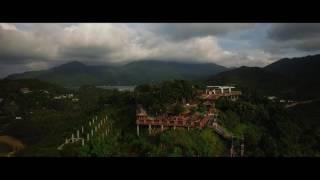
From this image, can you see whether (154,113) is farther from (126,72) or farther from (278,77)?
(278,77)

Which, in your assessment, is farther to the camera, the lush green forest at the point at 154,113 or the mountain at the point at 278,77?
the mountain at the point at 278,77

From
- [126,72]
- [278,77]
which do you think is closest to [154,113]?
[126,72]

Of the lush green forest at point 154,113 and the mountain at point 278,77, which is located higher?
the mountain at point 278,77

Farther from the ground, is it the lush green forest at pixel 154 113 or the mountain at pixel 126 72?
the mountain at pixel 126 72

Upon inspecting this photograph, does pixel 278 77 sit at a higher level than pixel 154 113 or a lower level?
higher
